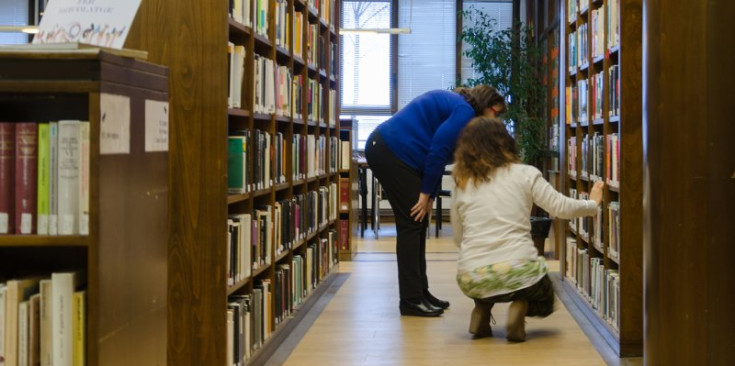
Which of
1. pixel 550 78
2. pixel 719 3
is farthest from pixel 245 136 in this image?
pixel 550 78

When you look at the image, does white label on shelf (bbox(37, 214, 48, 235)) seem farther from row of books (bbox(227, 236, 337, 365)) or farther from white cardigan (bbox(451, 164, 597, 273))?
white cardigan (bbox(451, 164, 597, 273))

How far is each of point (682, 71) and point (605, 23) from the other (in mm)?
2142

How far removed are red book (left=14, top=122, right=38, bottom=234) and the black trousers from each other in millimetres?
3016

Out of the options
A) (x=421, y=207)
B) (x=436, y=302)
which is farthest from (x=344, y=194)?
(x=421, y=207)

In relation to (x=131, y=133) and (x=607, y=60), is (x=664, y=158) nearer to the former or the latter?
(x=131, y=133)

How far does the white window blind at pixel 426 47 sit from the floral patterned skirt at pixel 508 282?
23.0 feet

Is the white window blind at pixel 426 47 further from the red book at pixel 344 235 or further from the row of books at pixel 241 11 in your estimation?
the row of books at pixel 241 11

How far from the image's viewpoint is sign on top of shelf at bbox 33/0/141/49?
78.1 inches

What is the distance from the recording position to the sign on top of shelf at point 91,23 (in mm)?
1984

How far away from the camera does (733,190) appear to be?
230 centimetres

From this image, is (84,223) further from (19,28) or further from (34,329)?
(19,28)

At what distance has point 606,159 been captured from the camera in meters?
4.30

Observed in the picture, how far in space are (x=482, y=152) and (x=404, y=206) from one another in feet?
2.08

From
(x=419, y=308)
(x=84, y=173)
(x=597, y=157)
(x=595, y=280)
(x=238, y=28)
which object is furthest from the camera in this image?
(x=419, y=308)
